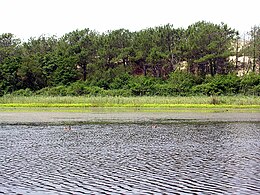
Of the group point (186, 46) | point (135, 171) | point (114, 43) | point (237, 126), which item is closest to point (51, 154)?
point (135, 171)

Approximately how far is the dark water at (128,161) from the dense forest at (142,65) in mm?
44282

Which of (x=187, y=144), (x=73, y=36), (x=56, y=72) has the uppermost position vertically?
(x=73, y=36)

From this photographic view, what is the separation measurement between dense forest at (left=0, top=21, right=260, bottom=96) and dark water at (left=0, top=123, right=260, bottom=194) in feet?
145

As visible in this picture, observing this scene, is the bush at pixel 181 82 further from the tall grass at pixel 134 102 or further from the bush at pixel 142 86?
the tall grass at pixel 134 102

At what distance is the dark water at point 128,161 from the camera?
53.2 feet


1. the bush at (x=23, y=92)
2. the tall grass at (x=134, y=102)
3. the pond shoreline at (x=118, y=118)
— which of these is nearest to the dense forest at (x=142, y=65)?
the bush at (x=23, y=92)

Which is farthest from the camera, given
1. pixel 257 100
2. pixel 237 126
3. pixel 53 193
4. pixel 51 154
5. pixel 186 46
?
pixel 186 46

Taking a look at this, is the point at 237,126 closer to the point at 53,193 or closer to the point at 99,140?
the point at 99,140

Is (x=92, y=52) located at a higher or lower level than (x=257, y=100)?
higher

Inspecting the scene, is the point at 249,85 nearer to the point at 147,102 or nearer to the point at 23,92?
the point at 147,102

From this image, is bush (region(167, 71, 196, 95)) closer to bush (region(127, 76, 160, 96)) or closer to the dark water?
bush (region(127, 76, 160, 96))

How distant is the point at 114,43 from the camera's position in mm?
94625

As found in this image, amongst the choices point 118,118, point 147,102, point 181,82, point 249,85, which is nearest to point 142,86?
point 181,82

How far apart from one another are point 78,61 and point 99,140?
6339 cm
